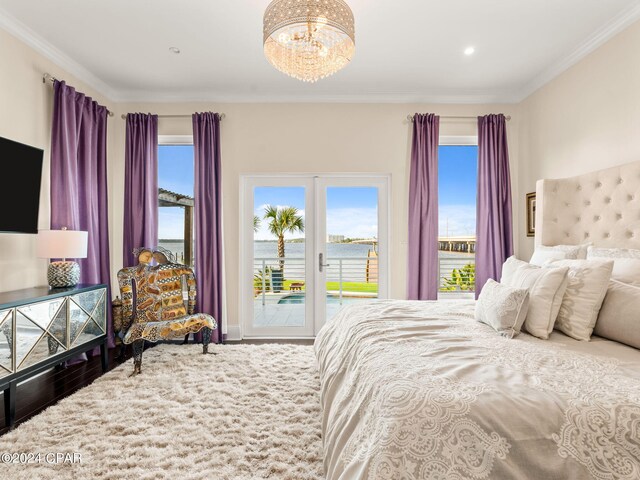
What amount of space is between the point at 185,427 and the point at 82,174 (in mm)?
2633

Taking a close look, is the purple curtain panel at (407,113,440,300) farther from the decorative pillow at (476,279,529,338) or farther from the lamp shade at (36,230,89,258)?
the lamp shade at (36,230,89,258)

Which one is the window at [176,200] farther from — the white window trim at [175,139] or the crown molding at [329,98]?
the crown molding at [329,98]

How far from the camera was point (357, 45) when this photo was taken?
2891 mm

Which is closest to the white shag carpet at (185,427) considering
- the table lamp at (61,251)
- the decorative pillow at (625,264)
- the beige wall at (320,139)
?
the table lamp at (61,251)

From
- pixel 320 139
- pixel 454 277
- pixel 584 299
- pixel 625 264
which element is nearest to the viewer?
pixel 584 299

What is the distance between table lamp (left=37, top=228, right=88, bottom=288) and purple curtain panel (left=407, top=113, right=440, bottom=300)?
126 inches

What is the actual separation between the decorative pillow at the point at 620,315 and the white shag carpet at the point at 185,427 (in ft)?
5.20

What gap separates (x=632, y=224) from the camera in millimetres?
2268

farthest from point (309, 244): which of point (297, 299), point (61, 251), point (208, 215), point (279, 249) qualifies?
point (61, 251)

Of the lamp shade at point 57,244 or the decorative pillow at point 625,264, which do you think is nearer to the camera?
the decorative pillow at point 625,264

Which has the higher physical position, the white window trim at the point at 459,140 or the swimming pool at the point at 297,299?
the white window trim at the point at 459,140

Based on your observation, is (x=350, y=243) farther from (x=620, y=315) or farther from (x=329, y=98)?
(x=620, y=315)

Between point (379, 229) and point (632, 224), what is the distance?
2.20 m

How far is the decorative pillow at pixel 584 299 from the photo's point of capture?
1.71 metres
